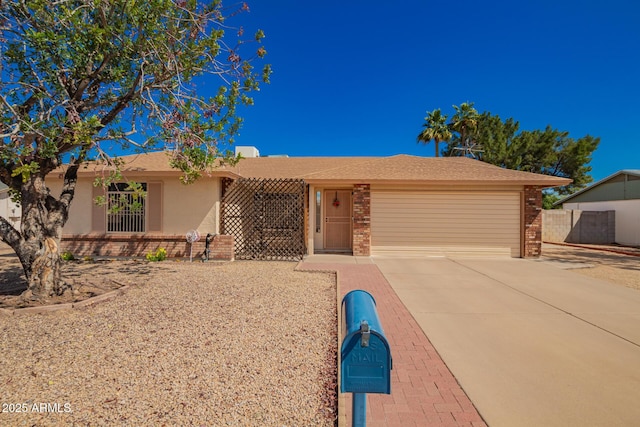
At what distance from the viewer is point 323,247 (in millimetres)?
11445

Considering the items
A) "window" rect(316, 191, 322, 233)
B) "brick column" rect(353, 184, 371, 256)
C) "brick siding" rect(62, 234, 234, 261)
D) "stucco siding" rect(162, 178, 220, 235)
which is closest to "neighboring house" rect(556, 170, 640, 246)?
"brick column" rect(353, 184, 371, 256)

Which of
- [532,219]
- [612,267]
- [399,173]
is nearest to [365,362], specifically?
[399,173]

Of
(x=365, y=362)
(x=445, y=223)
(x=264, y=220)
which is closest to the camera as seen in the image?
(x=365, y=362)

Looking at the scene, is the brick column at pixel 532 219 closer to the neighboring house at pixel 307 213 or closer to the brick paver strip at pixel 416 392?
the neighboring house at pixel 307 213

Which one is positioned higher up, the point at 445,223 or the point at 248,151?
the point at 248,151

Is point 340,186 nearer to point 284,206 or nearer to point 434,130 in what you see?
point 284,206

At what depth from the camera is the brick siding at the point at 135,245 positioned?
940 cm

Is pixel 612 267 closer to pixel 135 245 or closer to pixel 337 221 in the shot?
pixel 337 221

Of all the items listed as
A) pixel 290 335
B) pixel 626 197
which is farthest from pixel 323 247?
pixel 626 197

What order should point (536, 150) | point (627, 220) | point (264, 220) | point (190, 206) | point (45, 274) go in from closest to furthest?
point (45, 274) → point (190, 206) → point (264, 220) → point (627, 220) → point (536, 150)

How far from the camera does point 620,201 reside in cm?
1667

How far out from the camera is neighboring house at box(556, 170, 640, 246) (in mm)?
15680

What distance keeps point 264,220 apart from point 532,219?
340 inches

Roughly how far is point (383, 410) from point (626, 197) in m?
22.6
